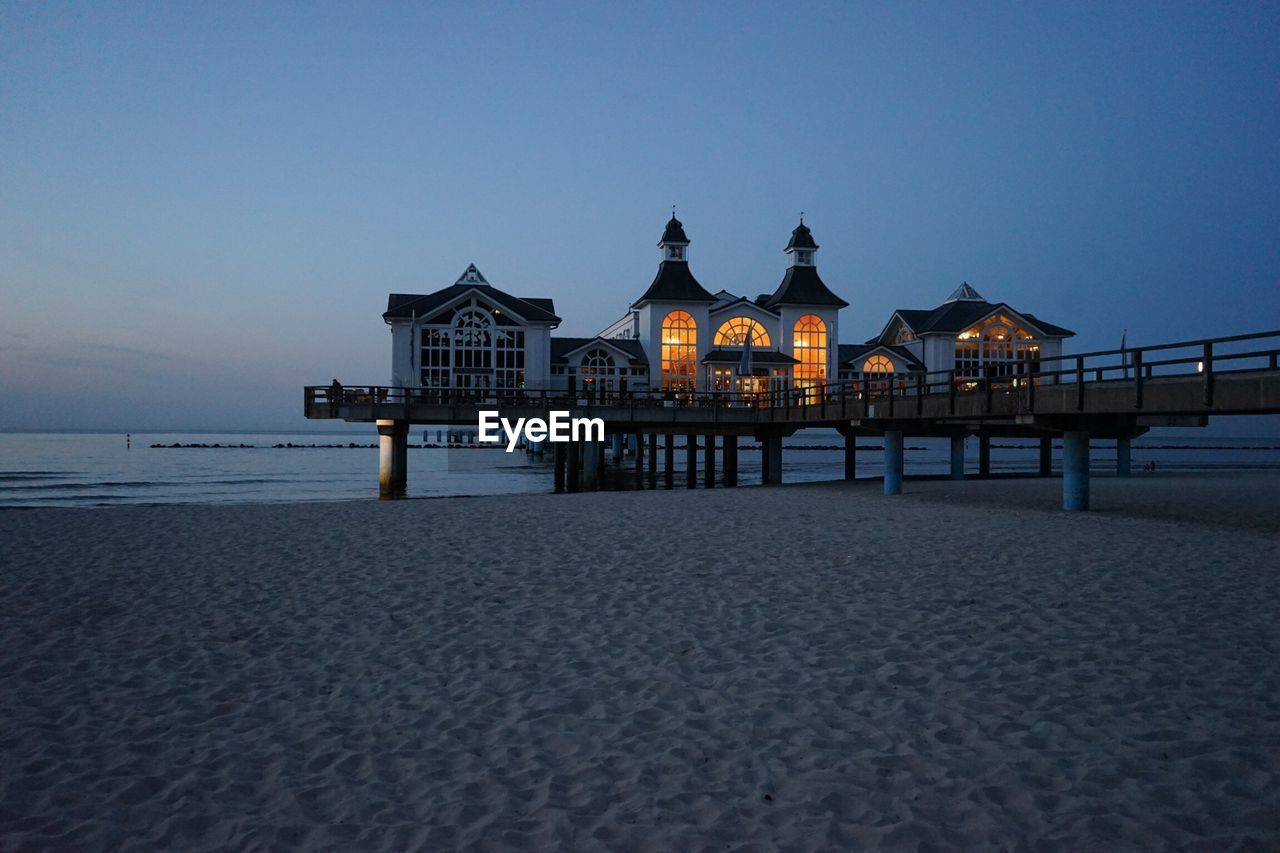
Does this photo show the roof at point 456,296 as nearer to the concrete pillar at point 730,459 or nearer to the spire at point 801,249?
the concrete pillar at point 730,459

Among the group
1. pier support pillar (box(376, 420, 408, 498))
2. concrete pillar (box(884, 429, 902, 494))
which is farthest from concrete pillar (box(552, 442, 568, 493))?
concrete pillar (box(884, 429, 902, 494))

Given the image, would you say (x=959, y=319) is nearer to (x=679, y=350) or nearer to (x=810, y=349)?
(x=810, y=349)

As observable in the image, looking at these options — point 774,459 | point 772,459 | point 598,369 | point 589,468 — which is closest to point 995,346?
point 774,459

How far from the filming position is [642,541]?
13.0 meters

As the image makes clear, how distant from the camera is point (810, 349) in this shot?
48.2 metres

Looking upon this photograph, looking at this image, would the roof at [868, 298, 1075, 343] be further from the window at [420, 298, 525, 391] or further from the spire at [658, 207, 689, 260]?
the window at [420, 298, 525, 391]

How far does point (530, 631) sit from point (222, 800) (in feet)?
11.4

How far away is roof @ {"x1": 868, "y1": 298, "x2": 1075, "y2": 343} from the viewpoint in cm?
4968

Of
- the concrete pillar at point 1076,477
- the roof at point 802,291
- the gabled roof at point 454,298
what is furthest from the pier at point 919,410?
the roof at point 802,291

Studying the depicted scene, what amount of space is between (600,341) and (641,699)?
40.9 metres

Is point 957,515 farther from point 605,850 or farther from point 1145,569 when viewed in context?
point 605,850

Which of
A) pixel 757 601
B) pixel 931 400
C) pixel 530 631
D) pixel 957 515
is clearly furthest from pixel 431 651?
pixel 931 400

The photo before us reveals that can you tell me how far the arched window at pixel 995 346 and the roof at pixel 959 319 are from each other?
72cm

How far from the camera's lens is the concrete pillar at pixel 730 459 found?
1447 inches
